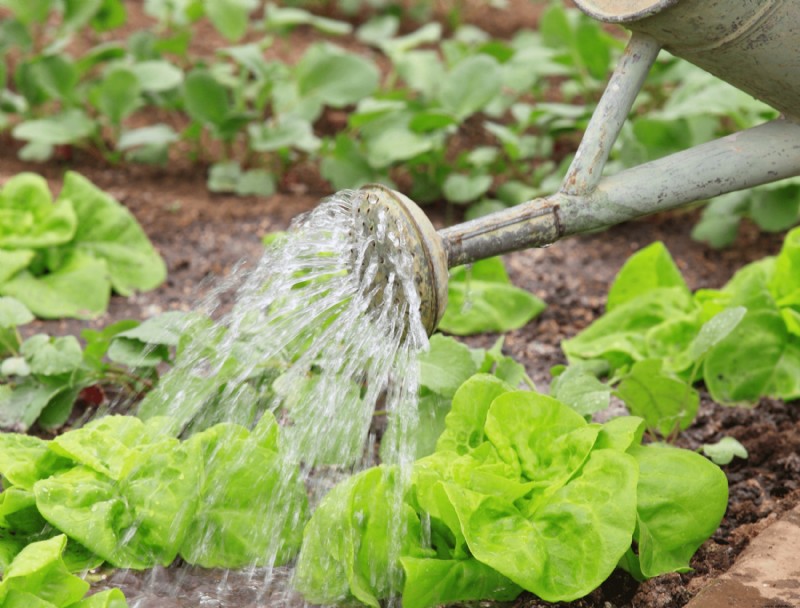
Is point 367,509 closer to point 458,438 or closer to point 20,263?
point 458,438

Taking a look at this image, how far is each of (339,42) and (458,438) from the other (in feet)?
10.3

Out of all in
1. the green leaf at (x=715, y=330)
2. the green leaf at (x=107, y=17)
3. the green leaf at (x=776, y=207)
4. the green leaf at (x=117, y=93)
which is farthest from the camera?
the green leaf at (x=107, y=17)

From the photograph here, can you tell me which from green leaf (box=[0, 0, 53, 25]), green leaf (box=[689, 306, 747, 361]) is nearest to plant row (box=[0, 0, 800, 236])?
green leaf (box=[0, 0, 53, 25])

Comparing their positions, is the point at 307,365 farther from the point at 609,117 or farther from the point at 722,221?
the point at 722,221

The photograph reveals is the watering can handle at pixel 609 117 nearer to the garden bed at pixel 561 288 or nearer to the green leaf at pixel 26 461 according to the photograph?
the garden bed at pixel 561 288

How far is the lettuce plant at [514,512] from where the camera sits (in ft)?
4.74

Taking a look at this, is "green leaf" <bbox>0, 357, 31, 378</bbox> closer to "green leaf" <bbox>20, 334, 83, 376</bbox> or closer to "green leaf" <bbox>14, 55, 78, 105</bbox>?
"green leaf" <bbox>20, 334, 83, 376</bbox>

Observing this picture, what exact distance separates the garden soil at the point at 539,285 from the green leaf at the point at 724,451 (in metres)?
0.05

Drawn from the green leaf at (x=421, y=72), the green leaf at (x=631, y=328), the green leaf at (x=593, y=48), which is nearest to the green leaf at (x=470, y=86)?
the green leaf at (x=421, y=72)

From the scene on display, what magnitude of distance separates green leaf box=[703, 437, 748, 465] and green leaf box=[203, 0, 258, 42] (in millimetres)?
2167

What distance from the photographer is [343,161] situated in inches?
120

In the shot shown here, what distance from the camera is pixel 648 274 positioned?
2.34m

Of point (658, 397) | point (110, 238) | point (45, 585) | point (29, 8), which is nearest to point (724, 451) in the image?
point (658, 397)

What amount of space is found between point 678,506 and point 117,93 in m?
2.10
